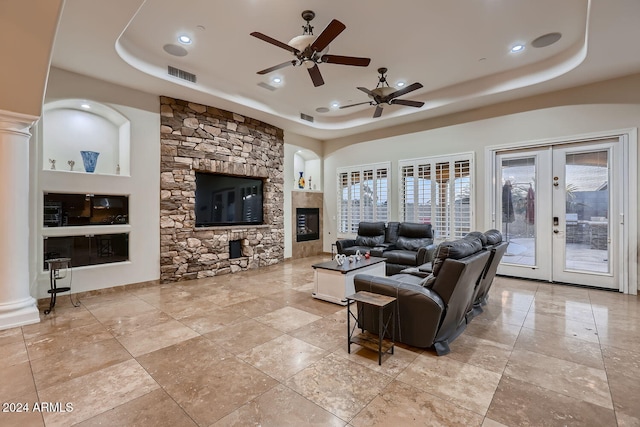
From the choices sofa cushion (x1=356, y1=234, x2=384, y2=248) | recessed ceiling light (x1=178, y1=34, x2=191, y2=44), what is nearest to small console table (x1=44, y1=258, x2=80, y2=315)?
recessed ceiling light (x1=178, y1=34, x2=191, y2=44)

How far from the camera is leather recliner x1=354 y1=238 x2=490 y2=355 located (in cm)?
259

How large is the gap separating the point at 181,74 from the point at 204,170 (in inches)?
67.7

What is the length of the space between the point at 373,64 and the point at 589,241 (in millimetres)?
4638

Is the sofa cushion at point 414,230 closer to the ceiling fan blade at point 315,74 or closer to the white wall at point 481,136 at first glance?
the white wall at point 481,136

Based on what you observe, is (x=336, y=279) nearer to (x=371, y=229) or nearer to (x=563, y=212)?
(x=371, y=229)

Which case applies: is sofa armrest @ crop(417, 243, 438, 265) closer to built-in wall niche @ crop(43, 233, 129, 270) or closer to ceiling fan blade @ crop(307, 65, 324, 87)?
ceiling fan blade @ crop(307, 65, 324, 87)

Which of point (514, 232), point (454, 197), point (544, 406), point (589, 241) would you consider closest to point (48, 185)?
point (544, 406)

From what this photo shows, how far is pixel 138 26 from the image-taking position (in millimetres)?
3703

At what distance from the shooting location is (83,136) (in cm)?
482

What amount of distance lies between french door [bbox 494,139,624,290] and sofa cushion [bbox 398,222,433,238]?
1275 mm

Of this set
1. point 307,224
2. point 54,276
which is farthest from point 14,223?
point 307,224

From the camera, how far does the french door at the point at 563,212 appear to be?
4.77 metres

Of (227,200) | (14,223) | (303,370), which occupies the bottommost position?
(303,370)

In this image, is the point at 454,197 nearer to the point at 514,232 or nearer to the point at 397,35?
the point at 514,232
